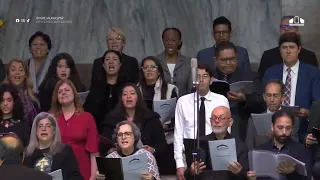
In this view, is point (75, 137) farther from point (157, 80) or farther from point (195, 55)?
point (195, 55)

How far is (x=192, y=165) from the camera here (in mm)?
9594

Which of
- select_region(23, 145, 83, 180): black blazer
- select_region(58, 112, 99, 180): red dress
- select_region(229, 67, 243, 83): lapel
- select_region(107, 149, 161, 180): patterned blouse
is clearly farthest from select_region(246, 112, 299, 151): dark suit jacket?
select_region(23, 145, 83, 180): black blazer

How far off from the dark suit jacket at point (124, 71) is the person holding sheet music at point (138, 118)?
79cm

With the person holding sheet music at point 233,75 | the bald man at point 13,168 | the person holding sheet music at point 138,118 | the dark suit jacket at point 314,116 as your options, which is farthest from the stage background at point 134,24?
the bald man at point 13,168

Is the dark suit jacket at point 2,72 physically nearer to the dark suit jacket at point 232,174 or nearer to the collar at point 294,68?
the dark suit jacket at point 232,174

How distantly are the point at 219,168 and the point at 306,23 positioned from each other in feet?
12.3

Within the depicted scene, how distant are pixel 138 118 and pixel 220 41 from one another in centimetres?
176

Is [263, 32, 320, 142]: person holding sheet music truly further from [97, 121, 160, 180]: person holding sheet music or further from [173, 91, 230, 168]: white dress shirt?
[97, 121, 160, 180]: person holding sheet music

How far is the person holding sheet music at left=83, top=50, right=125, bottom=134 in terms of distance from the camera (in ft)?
36.8

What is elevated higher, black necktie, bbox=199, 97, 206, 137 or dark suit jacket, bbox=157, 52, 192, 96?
dark suit jacket, bbox=157, 52, 192, 96

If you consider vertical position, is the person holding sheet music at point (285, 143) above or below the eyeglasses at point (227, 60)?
below

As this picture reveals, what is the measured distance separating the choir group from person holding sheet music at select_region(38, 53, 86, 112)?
0.04 feet

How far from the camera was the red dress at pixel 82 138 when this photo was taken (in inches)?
411

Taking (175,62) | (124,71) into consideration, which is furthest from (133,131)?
(175,62)
